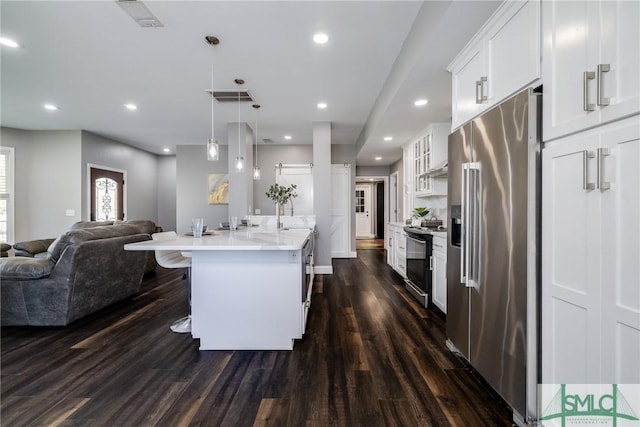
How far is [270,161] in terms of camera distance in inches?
260

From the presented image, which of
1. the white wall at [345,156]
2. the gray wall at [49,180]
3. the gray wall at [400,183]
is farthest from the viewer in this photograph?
the gray wall at [400,183]

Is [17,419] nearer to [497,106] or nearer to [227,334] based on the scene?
[227,334]

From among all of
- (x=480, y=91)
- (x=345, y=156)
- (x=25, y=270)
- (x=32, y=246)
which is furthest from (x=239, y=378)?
(x=345, y=156)

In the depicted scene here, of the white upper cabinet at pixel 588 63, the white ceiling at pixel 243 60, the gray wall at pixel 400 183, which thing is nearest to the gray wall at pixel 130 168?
the white ceiling at pixel 243 60

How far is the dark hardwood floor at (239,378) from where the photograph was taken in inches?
62.5

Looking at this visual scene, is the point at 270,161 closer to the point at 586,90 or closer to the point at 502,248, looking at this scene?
the point at 502,248

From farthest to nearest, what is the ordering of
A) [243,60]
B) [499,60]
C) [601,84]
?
[243,60]
[499,60]
[601,84]

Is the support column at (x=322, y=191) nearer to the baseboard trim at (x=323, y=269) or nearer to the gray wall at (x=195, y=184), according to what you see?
the baseboard trim at (x=323, y=269)

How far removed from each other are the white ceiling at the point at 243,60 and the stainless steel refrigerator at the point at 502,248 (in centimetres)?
82

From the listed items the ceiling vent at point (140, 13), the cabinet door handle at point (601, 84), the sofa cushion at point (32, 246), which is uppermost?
the ceiling vent at point (140, 13)

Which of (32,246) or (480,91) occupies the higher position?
(480,91)

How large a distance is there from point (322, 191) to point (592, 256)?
395cm

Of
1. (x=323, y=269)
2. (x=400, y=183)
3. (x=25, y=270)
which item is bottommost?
(x=323, y=269)

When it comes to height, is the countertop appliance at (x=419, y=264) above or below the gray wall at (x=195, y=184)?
below
